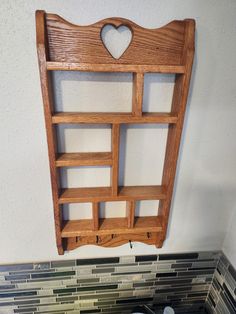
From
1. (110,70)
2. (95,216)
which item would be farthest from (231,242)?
(110,70)

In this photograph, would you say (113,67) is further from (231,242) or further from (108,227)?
(231,242)

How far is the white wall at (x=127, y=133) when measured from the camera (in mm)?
511

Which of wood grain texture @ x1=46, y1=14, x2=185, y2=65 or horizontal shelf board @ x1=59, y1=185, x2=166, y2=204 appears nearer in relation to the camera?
wood grain texture @ x1=46, y1=14, x2=185, y2=65

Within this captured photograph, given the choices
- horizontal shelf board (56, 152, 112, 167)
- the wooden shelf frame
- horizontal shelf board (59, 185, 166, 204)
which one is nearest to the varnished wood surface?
the wooden shelf frame

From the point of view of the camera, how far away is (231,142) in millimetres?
668

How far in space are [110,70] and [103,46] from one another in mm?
60

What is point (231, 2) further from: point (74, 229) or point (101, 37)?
Answer: point (74, 229)

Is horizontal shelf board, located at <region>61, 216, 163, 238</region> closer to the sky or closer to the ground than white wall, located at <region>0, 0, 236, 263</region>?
closer to the ground

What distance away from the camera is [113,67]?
1.66 ft

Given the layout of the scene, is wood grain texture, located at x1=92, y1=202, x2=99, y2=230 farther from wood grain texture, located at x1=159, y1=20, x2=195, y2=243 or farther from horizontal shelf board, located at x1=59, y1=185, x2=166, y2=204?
wood grain texture, located at x1=159, y1=20, x2=195, y2=243

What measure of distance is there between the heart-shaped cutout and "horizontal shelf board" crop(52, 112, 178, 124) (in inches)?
5.9

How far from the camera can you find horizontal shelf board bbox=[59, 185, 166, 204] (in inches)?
24.9

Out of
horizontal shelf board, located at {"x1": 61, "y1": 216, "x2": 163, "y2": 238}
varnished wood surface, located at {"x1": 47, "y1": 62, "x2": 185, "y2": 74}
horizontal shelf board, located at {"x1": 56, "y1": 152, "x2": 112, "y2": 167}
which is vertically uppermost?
varnished wood surface, located at {"x1": 47, "y1": 62, "x2": 185, "y2": 74}

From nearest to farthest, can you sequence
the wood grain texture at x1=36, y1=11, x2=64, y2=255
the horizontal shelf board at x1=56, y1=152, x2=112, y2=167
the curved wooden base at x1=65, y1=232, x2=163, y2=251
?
the wood grain texture at x1=36, y1=11, x2=64, y2=255
the horizontal shelf board at x1=56, y1=152, x2=112, y2=167
the curved wooden base at x1=65, y1=232, x2=163, y2=251
